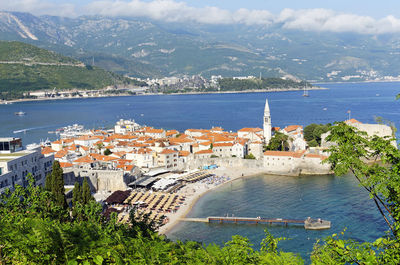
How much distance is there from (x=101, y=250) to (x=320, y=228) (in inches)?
755

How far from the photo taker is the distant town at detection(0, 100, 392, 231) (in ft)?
78.8

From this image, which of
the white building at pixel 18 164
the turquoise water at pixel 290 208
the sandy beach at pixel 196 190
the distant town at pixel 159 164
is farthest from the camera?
the sandy beach at pixel 196 190

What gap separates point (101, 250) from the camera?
16.9ft

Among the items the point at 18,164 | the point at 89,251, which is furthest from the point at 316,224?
the point at 89,251

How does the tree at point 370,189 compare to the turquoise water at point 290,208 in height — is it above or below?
→ above

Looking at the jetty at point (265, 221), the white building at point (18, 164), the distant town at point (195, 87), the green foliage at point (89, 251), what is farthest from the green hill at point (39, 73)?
the green foliage at point (89, 251)

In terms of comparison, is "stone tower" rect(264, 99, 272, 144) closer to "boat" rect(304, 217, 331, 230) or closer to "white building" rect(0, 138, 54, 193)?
"boat" rect(304, 217, 331, 230)

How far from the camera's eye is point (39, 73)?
15138 centimetres

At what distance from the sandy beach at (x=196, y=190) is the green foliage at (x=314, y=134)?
13.1m

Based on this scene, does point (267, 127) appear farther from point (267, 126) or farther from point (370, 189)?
point (370, 189)

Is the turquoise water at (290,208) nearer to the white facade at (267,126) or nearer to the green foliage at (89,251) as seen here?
the green foliage at (89,251)

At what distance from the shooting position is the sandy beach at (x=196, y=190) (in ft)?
79.4

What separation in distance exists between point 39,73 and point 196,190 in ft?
451

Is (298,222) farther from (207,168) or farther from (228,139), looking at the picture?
(228,139)
